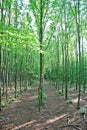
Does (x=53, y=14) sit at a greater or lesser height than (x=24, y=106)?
greater

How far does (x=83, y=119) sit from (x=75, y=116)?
2.70ft

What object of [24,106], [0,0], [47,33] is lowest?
[24,106]

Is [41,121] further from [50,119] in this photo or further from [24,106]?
[24,106]

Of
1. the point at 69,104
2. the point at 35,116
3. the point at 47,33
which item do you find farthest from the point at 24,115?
the point at 47,33

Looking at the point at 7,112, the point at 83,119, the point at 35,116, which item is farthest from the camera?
the point at 7,112

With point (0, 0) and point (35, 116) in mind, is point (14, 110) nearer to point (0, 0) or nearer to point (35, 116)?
point (35, 116)

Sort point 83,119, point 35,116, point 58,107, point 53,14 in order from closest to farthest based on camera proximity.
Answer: point 83,119
point 35,116
point 58,107
point 53,14

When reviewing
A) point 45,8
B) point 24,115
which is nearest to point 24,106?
point 24,115

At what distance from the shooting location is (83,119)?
1307cm

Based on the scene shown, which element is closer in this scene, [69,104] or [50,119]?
[50,119]

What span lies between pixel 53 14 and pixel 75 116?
336 inches

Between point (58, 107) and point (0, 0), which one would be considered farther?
point (58, 107)

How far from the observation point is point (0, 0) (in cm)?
1543

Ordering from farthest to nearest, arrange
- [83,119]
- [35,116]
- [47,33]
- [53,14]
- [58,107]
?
[47,33]
[53,14]
[58,107]
[35,116]
[83,119]
